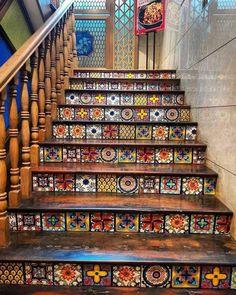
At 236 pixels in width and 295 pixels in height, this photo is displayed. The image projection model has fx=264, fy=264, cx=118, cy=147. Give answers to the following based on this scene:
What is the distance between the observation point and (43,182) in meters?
1.66

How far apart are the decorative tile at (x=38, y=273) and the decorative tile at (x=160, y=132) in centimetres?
125

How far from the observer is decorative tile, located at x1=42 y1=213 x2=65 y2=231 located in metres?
1.43

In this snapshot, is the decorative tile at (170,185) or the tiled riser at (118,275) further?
the decorative tile at (170,185)

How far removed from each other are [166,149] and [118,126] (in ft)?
1.47

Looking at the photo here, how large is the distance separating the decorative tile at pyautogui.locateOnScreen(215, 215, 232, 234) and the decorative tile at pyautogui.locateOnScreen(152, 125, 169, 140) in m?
0.83

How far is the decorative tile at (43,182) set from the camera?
1.65 metres

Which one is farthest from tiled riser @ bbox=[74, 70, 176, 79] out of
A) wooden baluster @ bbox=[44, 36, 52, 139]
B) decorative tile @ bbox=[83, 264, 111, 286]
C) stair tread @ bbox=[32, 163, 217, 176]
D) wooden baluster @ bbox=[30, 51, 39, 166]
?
decorative tile @ bbox=[83, 264, 111, 286]

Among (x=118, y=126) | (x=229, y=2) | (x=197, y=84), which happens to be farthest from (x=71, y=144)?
(x=229, y=2)

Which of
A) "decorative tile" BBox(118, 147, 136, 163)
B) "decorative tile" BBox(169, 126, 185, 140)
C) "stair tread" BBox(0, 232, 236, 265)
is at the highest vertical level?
"decorative tile" BBox(169, 126, 185, 140)

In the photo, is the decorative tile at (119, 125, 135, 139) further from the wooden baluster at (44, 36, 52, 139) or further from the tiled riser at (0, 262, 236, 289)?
the tiled riser at (0, 262, 236, 289)

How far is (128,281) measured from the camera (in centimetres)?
121

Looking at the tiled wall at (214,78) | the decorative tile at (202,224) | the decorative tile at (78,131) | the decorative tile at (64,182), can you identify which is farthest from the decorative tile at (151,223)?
the decorative tile at (78,131)

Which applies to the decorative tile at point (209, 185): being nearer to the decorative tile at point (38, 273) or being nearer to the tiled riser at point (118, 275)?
the tiled riser at point (118, 275)

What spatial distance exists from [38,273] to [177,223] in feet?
2.43
